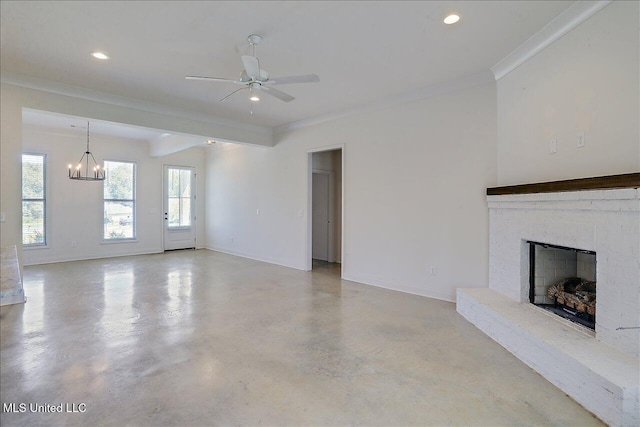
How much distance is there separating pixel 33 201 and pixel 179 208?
3.01m

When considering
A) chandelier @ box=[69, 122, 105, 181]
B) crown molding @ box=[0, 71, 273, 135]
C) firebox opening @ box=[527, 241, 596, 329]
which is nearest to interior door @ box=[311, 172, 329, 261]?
crown molding @ box=[0, 71, 273, 135]

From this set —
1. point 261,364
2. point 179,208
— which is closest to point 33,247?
point 179,208

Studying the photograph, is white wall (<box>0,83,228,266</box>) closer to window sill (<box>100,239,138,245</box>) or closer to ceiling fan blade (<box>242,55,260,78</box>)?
ceiling fan blade (<box>242,55,260,78</box>)

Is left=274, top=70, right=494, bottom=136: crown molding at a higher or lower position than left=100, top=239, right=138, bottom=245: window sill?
higher

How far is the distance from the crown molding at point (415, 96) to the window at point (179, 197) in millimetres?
4395

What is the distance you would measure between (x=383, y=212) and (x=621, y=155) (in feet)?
9.59

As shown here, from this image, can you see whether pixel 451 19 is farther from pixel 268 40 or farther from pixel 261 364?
pixel 261 364

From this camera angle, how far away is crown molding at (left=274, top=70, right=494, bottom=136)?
395 centimetres

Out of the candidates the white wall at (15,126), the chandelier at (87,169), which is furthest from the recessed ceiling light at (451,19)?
the chandelier at (87,169)

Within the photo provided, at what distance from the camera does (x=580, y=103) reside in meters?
2.66

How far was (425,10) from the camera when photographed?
8.66 feet

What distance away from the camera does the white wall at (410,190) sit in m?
4.05

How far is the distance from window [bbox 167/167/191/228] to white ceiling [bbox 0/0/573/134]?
4.50 m

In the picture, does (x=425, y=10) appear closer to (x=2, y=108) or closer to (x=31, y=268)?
(x=2, y=108)
